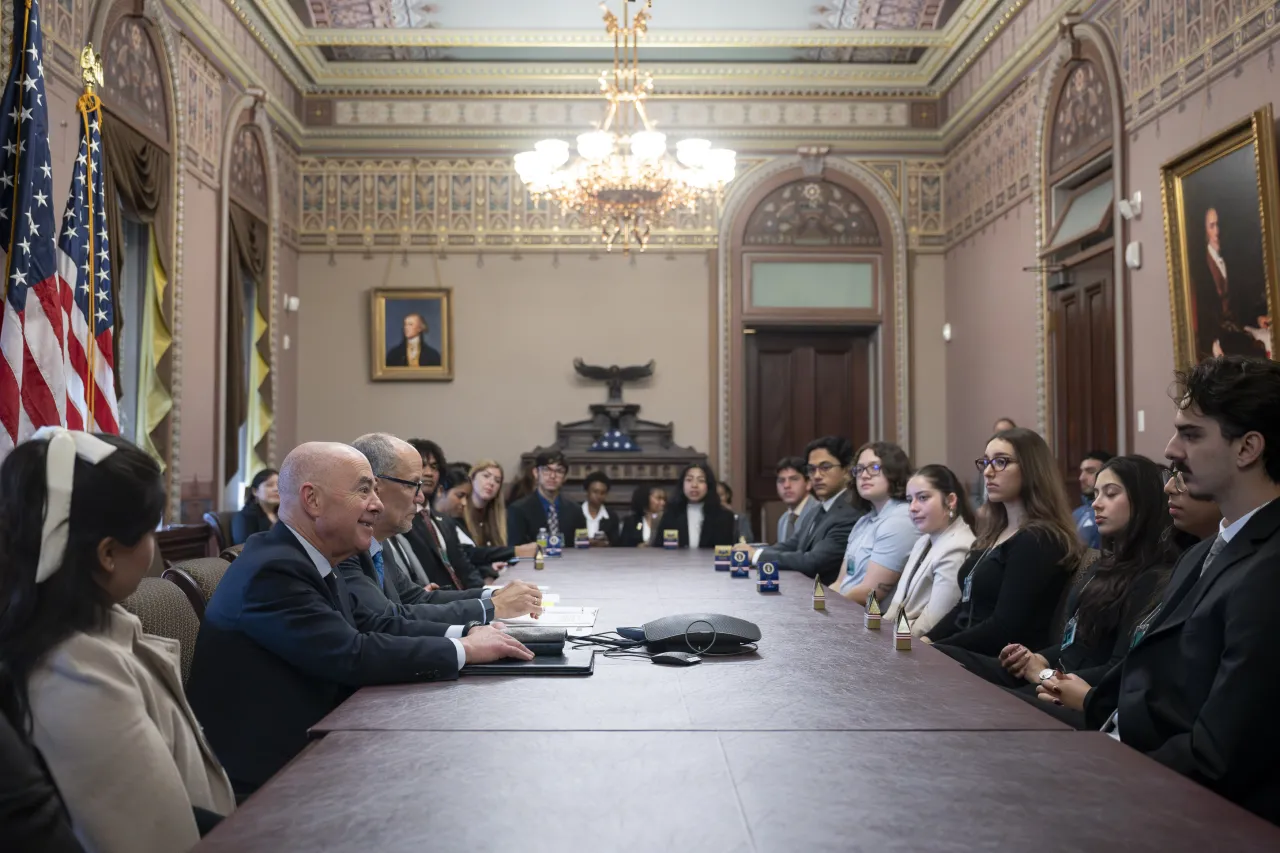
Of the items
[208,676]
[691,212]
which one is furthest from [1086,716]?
[691,212]

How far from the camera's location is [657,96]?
1099 cm

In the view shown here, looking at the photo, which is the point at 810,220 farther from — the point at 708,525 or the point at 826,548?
the point at 826,548

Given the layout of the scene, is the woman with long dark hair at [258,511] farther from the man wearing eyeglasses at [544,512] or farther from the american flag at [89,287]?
the american flag at [89,287]

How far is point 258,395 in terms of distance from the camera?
9.86 meters

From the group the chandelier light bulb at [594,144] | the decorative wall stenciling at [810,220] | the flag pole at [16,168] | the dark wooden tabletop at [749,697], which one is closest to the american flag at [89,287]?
the flag pole at [16,168]

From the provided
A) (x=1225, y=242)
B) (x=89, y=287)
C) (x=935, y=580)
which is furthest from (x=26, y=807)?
(x=1225, y=242)

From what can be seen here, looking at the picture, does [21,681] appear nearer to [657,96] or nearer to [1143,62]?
[1143,62]

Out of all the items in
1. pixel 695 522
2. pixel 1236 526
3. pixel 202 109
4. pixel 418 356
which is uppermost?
pixel 202 109

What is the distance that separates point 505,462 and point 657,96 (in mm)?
3873

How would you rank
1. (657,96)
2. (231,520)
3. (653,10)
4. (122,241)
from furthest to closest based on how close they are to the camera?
(657,96)
(653,10)
(231,520)
(122,241)

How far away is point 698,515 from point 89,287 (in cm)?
433

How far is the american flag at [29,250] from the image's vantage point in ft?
16.4

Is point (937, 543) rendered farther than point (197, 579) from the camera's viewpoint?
Yes

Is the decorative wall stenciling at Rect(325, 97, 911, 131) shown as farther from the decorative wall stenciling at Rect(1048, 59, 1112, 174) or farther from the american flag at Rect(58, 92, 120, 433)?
the american flag at Rect(58, 92, 120, 433)
